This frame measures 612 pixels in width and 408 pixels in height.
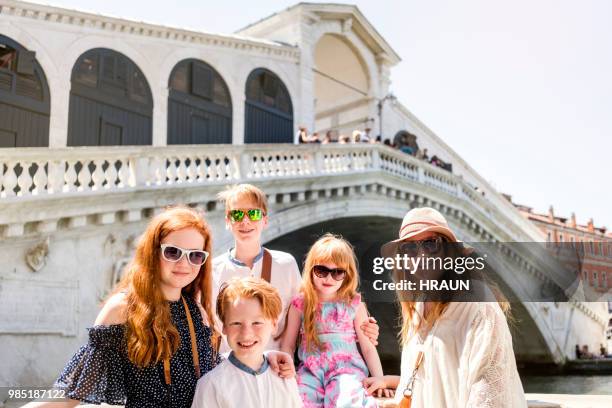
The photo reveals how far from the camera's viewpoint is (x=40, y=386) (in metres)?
7.44

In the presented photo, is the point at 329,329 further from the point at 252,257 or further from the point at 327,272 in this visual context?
the point at 252,257

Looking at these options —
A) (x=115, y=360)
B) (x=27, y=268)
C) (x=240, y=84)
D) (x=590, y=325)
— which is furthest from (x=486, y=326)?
(x=590, y=325)

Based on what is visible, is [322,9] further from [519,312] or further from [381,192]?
[519,312]

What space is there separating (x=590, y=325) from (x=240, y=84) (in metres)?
15.7

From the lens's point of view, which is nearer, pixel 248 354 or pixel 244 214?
pixel 248 354

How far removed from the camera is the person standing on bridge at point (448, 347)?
166 cm

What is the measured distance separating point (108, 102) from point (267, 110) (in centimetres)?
462

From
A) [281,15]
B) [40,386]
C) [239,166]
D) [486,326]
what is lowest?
[40,386]

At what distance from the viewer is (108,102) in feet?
35.1

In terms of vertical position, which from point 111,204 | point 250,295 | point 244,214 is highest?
Answer: point 111,204

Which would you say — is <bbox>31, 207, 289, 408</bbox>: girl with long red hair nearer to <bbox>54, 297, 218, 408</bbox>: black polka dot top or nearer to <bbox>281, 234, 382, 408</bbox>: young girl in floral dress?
<bbox>54, 297, 218, 408</bbox>: black polka dot top

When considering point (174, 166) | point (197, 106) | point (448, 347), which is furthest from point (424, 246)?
point (197, 106)

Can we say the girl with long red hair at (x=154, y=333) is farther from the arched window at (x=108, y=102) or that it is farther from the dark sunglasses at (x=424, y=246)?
the arched window at (x=108, y=102)

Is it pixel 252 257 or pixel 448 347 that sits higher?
pixel 252 257
